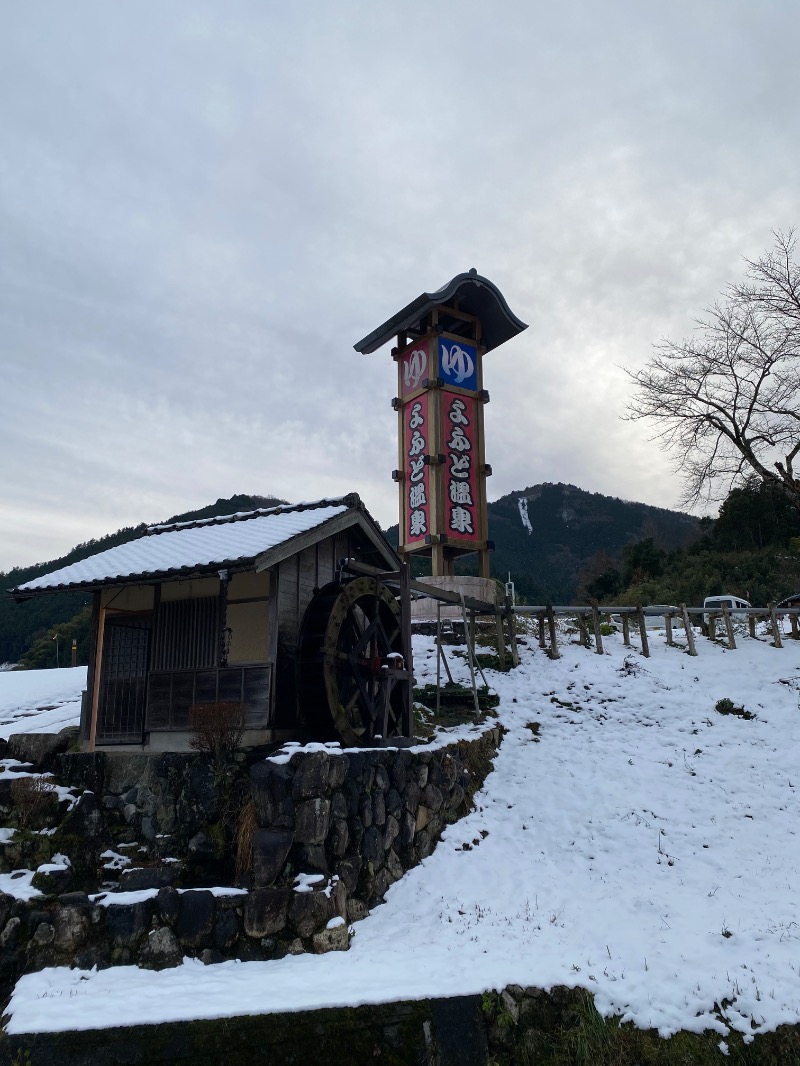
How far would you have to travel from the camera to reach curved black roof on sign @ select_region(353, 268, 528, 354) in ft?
66.2

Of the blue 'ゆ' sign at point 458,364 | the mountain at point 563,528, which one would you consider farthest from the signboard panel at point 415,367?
the mountain at point 563,528

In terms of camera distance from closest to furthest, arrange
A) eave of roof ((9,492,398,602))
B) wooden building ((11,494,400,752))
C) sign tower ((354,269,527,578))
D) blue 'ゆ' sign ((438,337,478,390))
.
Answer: eave of roof ((9,492,398,602))
wooden building ((11,494,400,752))
sign tower ((354,269,527,578))
blue 'ゆ' sign ((438,337,478,390))

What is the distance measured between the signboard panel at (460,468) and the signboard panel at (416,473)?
51 cm

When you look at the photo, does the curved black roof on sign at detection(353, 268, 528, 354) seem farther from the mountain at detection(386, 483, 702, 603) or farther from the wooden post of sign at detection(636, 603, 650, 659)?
the mountain at detection(386, 483, 702, 603)

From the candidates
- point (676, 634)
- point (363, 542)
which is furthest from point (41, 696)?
point (676, 634)

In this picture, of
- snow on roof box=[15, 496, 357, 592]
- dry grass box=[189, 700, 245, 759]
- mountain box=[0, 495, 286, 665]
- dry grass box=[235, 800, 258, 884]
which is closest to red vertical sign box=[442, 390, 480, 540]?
snow on roof box=[15, 496, 357, 592]

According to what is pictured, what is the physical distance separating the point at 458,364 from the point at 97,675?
13.1 m

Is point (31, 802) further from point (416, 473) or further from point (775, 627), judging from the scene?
point (775, 627)

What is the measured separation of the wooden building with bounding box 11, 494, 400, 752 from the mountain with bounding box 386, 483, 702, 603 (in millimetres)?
53820

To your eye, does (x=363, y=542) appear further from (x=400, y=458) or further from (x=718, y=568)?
(x=718, y=568)

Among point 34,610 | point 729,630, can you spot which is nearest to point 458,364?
point 729,630

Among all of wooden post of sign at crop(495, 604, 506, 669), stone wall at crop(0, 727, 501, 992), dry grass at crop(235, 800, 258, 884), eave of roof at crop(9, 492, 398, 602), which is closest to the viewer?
stone wall at crop(0, 727, 501, 992)

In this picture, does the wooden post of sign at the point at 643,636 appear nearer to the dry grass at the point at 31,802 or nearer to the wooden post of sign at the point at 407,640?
the wooden post of sign at the point at 407,640

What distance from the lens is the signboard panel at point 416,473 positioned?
64.2ft
